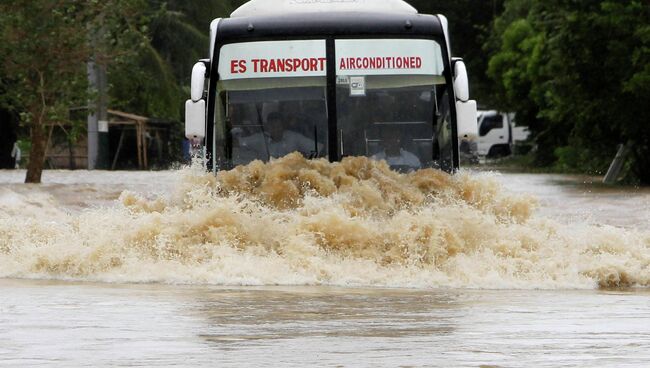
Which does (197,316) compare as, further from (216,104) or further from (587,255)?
(216,104)

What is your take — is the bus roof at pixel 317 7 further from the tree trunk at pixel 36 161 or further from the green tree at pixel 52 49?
the tree trunk at pixel 36 161

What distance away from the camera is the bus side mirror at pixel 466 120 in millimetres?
18766

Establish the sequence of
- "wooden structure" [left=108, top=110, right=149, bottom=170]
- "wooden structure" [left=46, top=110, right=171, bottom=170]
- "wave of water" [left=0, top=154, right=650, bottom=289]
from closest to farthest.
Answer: "wave of water" [left=0, top=154, right=650, bottom=289]
"wooden structure" [left=46, top=110, right=171, bottom=170]
"wooden structure" [left=108, top=110, right=149, bottom=170]

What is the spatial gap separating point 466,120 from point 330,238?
10.2 feet

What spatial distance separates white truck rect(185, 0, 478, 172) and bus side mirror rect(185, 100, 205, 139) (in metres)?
0.01

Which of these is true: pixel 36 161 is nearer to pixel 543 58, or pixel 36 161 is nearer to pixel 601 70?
pixel 601 70

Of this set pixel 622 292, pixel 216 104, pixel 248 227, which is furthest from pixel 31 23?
pixel 622 292

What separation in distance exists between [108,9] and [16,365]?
28.7m

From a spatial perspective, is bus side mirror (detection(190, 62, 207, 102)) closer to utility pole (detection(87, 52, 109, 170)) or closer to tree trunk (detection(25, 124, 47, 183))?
tree trunk (detection(25, 124, 47, 183))

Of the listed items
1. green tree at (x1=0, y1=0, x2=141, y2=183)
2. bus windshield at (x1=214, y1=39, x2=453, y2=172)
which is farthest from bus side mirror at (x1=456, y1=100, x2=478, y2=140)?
green tree at (x1=0, y1=0, x2=141, y2=183)

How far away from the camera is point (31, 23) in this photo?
36156mm

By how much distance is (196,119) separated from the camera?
61.5ft

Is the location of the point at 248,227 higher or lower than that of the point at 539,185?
higher

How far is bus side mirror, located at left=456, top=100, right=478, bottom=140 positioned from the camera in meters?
18.8
